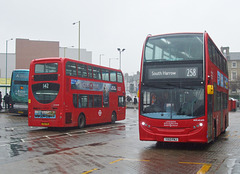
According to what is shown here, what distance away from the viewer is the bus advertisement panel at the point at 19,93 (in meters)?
28.6

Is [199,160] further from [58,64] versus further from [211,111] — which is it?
[58,64]

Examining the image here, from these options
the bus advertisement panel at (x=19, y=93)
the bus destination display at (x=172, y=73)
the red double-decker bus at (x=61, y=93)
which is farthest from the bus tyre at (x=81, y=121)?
the bus advertisement panel at (x=19, y=93)

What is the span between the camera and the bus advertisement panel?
2859cm

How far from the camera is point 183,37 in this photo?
41.5ft

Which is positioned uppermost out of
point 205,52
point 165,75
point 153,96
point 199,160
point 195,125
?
point 205,52

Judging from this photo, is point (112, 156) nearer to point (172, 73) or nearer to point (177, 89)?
point (177, 89)

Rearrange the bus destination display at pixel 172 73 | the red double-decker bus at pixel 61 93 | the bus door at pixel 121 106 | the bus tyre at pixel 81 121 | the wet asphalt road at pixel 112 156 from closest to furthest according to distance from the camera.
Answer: the wet asphalt road at pixel 112 156
the bus destination display at pixel 172 73
the red double-decker bus at pixel 61 93
the bus tyre at pixel 81 121
the bus door at pixel 121 106

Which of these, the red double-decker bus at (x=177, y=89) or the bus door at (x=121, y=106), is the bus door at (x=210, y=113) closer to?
the red double-decker bus at (x=177, y=89)

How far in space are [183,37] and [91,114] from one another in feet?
33.8

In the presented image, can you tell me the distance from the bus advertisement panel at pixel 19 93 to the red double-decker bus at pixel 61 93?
30.7 ft

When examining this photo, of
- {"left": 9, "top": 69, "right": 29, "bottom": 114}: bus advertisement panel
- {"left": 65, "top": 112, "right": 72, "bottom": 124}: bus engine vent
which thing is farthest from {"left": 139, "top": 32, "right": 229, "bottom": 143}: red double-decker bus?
{"left": 9, "top": 69, "right": 29, "bottom": 114}: bus advertisement panel

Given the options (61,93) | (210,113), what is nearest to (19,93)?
(61,93)

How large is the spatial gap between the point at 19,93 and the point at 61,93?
11925 mm

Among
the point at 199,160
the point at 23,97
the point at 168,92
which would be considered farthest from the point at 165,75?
the point at 23,97
